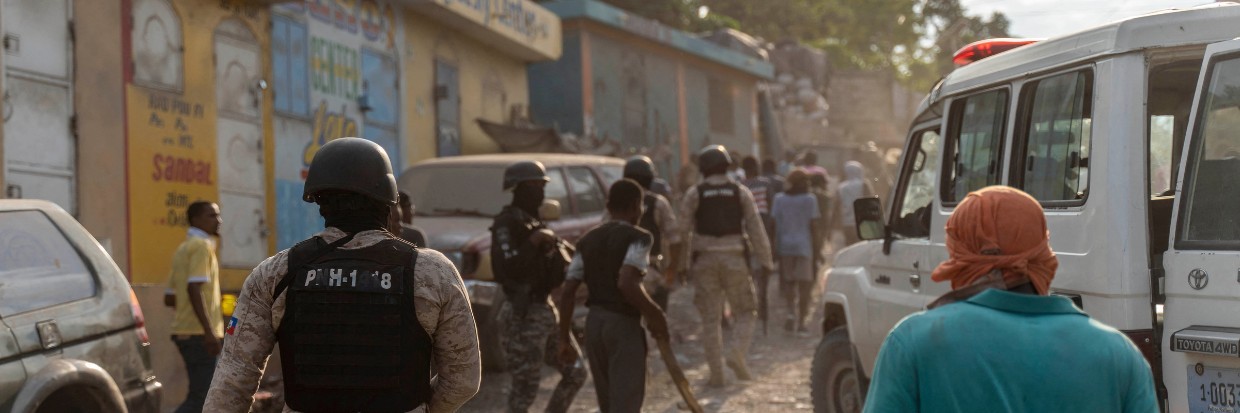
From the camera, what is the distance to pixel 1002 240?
9.07 ft

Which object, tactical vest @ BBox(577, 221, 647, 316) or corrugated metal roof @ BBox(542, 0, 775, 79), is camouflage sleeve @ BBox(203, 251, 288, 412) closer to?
tactical vest @ BBox(577, 221, 647, 316)

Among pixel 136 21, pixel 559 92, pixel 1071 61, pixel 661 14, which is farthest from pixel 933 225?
pixel 661 14

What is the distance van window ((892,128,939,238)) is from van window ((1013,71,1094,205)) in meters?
0.89

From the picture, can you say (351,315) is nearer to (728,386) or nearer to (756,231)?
(728,386)

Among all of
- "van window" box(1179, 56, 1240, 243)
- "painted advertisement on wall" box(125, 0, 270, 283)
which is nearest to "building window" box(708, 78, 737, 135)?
"painted advertisement on wall" box(125, 0, 270, 283)

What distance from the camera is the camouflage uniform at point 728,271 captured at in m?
9.89

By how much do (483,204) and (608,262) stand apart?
14.6 feet

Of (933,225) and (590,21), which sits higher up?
(590,21)

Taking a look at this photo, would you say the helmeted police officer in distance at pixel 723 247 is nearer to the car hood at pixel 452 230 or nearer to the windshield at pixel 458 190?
the car hood at pixel 452 230

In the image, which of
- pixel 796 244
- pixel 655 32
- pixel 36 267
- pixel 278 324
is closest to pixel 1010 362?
pixel 278 324

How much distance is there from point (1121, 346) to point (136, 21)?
9.55 metres

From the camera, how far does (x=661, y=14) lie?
35.0 m

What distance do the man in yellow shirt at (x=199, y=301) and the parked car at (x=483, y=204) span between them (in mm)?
2273

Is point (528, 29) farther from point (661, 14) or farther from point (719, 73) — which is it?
point (661, 14)
